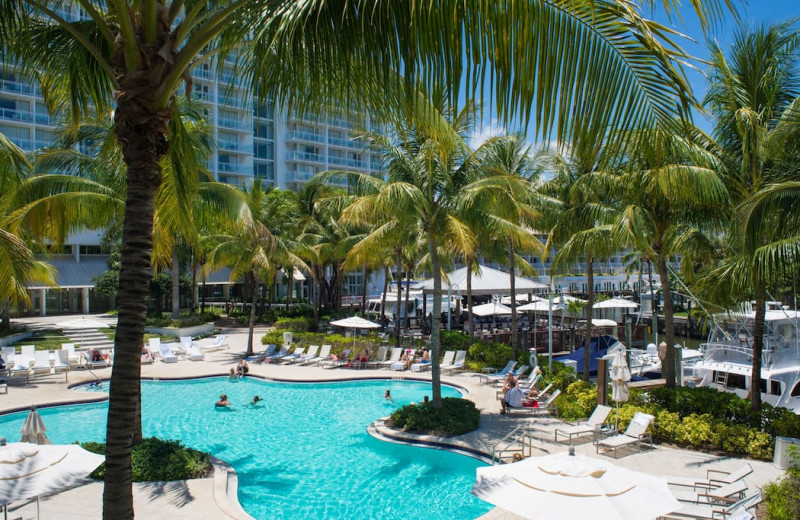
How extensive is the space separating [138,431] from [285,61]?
382 inches

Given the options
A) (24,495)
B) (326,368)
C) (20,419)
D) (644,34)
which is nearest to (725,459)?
(644,34)

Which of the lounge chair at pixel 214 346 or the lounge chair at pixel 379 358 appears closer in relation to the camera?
the lounge chair at pixel 379 358

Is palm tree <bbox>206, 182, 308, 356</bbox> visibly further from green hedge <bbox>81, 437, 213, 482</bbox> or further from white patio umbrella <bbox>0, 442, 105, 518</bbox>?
white patio umbrella <bbox>0, 442, 105, 518</bbox>

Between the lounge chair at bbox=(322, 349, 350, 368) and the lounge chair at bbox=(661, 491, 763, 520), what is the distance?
15167 millimetres

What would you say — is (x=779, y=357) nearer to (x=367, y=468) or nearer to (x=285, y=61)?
(x=367, y=468)

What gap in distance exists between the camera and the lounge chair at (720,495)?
811cm

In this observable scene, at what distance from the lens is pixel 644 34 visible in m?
2.39

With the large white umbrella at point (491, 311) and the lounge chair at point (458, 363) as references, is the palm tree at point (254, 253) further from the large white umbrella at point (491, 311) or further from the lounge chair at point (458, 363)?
the large white umbrella at point (491, 311)

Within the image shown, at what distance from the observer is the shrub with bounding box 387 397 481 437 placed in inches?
503

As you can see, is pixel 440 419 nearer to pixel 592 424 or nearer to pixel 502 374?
pixel 592 424

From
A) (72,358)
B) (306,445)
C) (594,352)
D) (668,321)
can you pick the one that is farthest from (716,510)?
(72,358)

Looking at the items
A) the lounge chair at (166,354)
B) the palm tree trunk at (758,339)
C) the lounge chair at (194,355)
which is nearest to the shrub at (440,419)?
the palm tree trunk at (758,339)

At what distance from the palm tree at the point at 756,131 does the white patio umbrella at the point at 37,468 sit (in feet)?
33.7

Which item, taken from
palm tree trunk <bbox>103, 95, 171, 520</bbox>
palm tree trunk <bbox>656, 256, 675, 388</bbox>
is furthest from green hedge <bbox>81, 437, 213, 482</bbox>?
palm tree trunk <bbox>656, 256, 675, 388</bbox>
